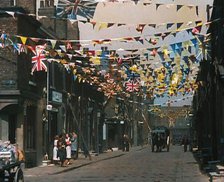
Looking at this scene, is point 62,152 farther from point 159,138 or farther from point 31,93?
point 159,138

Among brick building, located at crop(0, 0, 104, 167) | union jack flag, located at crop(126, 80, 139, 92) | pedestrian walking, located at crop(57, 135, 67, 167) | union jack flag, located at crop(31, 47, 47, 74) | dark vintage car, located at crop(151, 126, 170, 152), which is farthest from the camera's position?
dark vintage car, located at crop(151, 126, 170, 152)

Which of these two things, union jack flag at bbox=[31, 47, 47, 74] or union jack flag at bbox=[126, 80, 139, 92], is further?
union jack flag at bbox=[126, 80, 139, 92]

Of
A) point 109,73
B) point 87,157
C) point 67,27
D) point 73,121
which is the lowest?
point 87,157

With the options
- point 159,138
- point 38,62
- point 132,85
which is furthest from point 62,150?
point 159,138

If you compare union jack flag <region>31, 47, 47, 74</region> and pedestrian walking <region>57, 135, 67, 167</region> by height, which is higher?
union jack flag <region>31, 47, 47, 74</region>

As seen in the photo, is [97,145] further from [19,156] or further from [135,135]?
[135,135]

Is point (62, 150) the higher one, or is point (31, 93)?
point (31, 93)

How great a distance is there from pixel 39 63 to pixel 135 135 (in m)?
66.2

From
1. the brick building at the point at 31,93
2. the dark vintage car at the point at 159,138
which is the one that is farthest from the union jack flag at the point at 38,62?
the dark vintage car at the point at 159,138

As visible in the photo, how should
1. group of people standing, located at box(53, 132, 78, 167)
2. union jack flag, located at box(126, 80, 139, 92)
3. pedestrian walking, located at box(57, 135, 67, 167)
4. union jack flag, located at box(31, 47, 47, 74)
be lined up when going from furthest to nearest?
union jack flag, located at box(126, 80, 139, 92) → group of people standing, located at box(53, 132, 78, 167) → pedestrian walking, located at box(57, 135, 67, 167) → union jack flag, located at box(31, 47, 47, 74)

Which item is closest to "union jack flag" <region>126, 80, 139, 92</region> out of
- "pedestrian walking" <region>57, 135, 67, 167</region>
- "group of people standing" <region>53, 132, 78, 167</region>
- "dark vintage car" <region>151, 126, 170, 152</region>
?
"group of people standing" <region>53, 132, 78, 167</region>

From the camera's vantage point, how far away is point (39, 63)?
2931cm

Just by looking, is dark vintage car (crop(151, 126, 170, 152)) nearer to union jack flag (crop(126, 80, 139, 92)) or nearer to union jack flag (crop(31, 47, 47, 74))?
union jack flag (crop(126, 80, 139, 92))

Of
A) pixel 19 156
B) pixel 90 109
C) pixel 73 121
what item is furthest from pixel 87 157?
pixel 19 156
